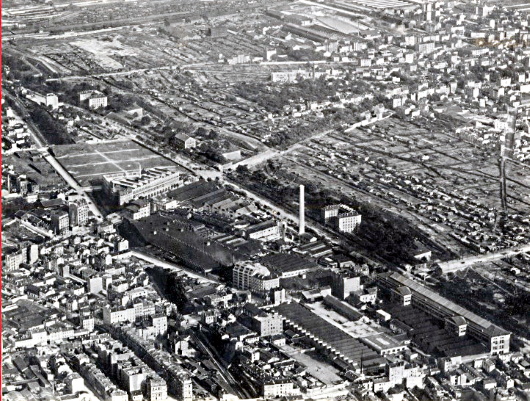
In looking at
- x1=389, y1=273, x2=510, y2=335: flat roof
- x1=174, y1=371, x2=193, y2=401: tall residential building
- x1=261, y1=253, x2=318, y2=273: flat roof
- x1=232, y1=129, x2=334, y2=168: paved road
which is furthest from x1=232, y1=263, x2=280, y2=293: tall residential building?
x1=232, y1=129, x2=334, y2=168: paved road

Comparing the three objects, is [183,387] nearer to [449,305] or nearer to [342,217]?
[449,305]

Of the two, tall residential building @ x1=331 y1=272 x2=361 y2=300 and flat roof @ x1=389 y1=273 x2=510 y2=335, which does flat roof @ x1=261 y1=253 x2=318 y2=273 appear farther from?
flat roof @ x1=389 y1=273 x2=510 y2=335

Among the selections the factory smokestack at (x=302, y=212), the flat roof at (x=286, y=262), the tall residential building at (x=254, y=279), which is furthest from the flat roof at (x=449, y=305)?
the factory smokestack at (x=302, y=212)

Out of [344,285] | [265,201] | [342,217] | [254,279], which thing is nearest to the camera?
[344,285]

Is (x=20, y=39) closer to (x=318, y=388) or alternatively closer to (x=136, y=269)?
(x=136, y=269)

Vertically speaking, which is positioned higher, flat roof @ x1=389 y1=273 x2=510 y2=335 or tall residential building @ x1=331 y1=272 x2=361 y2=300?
tall residential building @ x1=331 y1=272 x2=361 y2=300

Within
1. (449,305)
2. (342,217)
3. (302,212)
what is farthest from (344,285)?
(302,212)

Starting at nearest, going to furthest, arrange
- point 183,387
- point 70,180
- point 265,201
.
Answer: point 183,387 < point 265,201 < point 70,180
